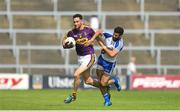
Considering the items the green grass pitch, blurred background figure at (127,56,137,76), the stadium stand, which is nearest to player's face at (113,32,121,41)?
the green grass pitch

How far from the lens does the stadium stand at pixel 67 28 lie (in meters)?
37.3

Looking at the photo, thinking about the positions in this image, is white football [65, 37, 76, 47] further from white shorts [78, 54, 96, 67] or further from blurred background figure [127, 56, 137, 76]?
blurred background figure [127, 56, 137, 76]


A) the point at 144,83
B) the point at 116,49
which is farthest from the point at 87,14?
the point at 116,49

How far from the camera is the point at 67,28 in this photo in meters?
40.2

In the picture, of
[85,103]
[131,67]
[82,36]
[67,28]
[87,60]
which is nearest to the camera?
[82,36]

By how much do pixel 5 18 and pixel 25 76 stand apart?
24.9 feet

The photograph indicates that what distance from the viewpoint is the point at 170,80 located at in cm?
3409

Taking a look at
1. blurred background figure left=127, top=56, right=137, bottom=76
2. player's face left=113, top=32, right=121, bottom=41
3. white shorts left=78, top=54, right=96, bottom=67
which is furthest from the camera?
blurred background figure left=127, top=56, right=137, bottom=76

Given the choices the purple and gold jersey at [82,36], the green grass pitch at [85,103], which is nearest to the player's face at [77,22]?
the purple and gold jersey at [82,36]

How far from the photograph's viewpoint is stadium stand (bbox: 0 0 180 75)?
37.3 m

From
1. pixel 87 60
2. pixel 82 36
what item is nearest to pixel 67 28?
pixel 87 60

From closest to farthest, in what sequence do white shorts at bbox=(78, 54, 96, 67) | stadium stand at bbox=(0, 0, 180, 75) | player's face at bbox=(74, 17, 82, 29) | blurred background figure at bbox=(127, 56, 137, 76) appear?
player's face at bbox=(74, 17, 82, 29) < white shorts at bbox=(78, 54, 96, 67) < blurred background figure at bbox=(127, 56, 137, 76) < stadium stand at bbox=(0, 0, 180, 75)

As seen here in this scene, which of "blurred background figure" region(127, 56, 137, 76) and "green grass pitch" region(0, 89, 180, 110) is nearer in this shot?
"green grass pitch" region(0, 89, 180, 110)

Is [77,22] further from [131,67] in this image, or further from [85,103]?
[131,67]
